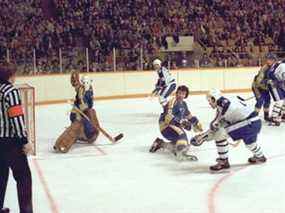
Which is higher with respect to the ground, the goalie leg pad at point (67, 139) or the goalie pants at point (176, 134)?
the goalie pants at point (176, 134)

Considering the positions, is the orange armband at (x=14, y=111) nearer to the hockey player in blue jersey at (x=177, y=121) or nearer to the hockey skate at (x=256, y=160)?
the hockey player in blue jersey at (x=177, y=121)

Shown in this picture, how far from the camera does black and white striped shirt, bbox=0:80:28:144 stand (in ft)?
14.6

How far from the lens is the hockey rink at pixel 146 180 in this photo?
521 centimetres

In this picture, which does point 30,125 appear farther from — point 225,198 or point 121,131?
point 225,198

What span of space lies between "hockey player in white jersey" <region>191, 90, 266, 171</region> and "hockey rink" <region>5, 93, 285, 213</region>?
26cm

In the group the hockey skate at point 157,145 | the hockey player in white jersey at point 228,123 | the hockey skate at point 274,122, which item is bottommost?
the hockey skate at point 274,122

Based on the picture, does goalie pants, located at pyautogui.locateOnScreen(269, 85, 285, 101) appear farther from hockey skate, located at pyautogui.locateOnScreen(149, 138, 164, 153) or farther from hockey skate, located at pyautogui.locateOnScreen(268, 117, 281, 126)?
hockey skate, located at pyautogui.locateOnScreen(149, 138, 164, 153)

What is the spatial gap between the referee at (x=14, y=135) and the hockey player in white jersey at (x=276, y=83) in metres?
6.32

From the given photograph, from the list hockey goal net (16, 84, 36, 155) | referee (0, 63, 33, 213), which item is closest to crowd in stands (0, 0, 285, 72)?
hockey goal net (16, 84, 36, 155)

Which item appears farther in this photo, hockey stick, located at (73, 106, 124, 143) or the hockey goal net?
hockey stick, located at (73, 106, 124, 143)

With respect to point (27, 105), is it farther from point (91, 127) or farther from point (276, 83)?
point (276, 83)

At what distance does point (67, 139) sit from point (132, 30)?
10.9m

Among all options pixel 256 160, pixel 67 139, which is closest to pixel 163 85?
pixel 67 139

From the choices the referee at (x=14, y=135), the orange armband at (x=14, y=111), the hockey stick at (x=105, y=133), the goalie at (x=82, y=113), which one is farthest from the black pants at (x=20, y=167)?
the hockey stick at (x=105, y=133)
